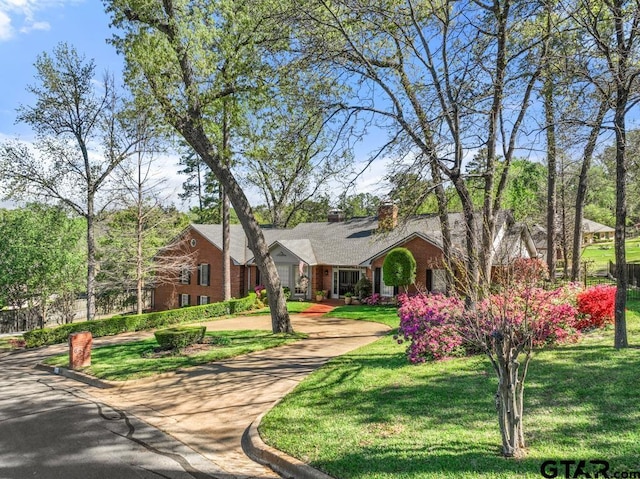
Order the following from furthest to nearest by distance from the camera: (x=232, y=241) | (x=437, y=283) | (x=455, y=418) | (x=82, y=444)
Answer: (x=232, y=241), (x=437, y=283), (x=82, y=444), (x=455, y=418)

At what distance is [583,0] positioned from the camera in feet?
29.5

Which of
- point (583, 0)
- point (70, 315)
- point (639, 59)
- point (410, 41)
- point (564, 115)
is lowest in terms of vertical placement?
point (70, 315)

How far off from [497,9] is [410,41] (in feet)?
7.95

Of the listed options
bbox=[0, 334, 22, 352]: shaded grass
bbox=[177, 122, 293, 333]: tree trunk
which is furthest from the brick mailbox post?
bbox=[0, 334, 22, 352]: shaded grass

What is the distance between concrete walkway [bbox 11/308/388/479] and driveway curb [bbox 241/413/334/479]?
0.34ft

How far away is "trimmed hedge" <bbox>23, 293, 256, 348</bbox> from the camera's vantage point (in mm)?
17731

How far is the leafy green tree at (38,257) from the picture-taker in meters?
21.0

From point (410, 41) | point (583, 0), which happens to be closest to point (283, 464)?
point (583, 0)

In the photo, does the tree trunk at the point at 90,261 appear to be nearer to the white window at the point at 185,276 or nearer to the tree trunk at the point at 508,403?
the white window at the point at 185,276

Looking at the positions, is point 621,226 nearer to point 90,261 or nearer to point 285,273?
point 90,261

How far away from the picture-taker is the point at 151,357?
1255cm

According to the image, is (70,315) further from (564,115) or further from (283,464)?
(564,115)

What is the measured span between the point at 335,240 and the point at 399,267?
26.9ft

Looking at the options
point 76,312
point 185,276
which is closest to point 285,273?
point 185,276
